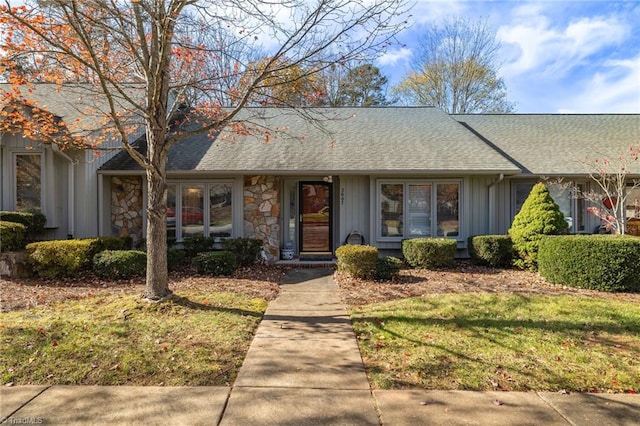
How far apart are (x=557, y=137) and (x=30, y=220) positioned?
15.2 meters

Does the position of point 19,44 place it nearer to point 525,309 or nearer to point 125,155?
point 125,155

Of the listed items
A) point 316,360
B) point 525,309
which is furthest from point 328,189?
point 316,360

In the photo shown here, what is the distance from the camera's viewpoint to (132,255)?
7.67m

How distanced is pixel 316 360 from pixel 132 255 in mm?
5402

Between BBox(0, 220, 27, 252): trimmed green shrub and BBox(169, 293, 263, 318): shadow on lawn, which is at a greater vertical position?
BBox(0, 220, 27, 252): trimmed green shrub

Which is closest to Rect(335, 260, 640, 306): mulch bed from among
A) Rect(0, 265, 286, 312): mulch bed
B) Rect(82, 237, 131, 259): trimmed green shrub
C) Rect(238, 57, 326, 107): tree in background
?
Rect(0, 265, 286, 312): mulch bed

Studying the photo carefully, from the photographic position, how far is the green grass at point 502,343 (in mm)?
3498

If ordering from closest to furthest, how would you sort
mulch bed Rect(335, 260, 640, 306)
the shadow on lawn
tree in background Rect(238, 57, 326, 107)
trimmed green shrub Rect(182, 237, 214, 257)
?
the shadow on lawn < tree in background Rect(238, 57, 326, 107) < mulch bed Rect(335, 260, 640, 306) < trimmed green shrub Rect(182, 237, 214, 257)

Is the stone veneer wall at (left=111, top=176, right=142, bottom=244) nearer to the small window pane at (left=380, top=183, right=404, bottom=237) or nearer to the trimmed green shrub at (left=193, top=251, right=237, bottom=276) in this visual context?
the trimmed green shrub at (left=193, top=251, right=237, bottom=276)

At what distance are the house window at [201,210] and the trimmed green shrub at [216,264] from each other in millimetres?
1936

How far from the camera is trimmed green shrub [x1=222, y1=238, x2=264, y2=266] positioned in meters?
→ 8.99

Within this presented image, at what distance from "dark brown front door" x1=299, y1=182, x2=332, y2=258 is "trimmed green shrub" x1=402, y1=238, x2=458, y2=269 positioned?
2.88m

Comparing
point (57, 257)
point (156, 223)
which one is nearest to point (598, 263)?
point (156, 223)

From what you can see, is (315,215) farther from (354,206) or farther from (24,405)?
(24,405)
